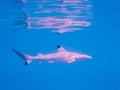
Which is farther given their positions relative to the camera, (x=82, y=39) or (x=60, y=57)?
(x=82, y=39)

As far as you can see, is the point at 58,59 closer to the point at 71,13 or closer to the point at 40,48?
the point at 71,13

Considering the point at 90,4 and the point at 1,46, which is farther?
the point at 1,46

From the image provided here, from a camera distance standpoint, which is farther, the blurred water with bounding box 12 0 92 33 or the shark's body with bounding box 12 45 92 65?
the blurred water with bounding box 12 0 92 33

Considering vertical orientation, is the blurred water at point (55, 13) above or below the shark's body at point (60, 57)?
above

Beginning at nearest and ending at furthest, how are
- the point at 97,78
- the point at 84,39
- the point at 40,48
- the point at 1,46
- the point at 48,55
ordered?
the point at 48,55
the point at 84,39
the point at 1,46
the point at 40,48
the point at 97,78

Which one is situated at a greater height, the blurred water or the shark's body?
the blurred water

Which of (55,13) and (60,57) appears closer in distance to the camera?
(60,57)

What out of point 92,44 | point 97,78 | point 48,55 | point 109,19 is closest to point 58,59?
point 48,55

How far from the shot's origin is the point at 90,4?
21594 millimetres

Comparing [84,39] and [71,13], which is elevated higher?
[71,13]

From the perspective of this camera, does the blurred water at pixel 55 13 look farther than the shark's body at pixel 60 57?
Yes

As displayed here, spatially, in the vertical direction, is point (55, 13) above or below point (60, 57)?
above

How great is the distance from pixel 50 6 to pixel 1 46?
23983mm

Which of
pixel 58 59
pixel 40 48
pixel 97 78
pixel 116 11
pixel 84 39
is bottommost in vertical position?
pixel 97 78
